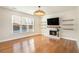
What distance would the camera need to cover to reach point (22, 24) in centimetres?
762

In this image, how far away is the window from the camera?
6930 mm

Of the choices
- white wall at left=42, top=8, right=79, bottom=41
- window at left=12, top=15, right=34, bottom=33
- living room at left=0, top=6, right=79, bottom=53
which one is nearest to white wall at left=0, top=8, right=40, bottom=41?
living room at left=0, top=6, right=79, bottom=53

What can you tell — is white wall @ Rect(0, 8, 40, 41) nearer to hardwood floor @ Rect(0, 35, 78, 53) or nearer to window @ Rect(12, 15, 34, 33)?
window @ Rect(12, 15, 34, 33)

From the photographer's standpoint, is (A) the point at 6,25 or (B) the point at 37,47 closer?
(B) the point at 37,47

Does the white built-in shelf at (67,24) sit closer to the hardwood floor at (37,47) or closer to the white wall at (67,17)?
the white wall at (67,17)

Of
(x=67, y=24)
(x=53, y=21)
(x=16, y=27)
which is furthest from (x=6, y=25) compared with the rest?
(x=67, y=24)

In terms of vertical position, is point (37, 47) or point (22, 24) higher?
point (22, 24)

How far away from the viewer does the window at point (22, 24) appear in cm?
693

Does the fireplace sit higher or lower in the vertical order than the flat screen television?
lower

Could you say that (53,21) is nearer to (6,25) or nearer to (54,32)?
(54,32)

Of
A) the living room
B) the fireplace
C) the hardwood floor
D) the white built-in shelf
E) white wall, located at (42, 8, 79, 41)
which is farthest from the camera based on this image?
the fireplace

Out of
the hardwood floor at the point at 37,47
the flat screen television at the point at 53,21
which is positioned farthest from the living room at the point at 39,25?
the hardwood floor at the point at 37,47

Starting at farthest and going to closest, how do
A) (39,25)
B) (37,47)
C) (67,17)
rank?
(39,25), (67,17), (37,47)
